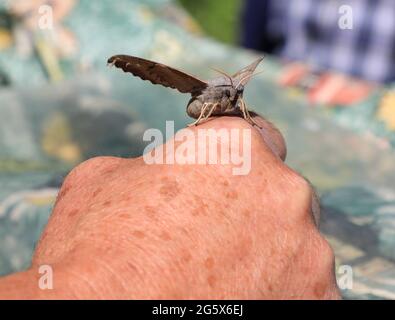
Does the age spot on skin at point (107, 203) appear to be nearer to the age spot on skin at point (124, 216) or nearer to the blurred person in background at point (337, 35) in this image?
the age spot on skin at point (124, 216)

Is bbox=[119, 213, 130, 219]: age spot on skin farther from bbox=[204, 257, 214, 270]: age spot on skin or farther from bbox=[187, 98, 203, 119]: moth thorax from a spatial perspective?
bbox=[187, 98, 203, 119]: moth thorax

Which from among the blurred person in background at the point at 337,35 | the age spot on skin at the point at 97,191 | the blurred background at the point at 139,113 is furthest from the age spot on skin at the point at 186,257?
the blurred person in background at the point at 337,35

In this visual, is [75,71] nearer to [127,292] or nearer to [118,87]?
[118,87]

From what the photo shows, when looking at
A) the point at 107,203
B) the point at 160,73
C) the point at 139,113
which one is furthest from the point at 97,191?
the point at 139,113

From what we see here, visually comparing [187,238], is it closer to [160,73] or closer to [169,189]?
[169,189]

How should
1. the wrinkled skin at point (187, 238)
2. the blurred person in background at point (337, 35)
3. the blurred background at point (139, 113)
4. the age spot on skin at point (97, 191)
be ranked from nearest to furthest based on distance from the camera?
the wrinkled skin at point (187, 238) < the age spot on skin at point (97, 191) < the blurred background at point (139, 113) < the blurred person in background at point (337, 35)

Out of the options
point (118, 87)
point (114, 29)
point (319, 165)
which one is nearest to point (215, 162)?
point (319, 165)
